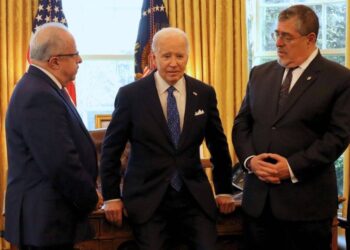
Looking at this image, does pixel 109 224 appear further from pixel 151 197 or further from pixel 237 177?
pixel 237 177

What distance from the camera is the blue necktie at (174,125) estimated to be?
230 centimetres

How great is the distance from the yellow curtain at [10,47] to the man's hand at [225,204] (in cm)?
325

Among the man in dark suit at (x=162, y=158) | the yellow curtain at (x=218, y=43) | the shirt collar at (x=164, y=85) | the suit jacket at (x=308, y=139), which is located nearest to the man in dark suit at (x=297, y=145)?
the suit jacket at (x=308, y=139)

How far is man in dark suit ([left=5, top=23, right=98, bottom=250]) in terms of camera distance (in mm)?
1940

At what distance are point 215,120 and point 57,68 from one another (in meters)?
0.84

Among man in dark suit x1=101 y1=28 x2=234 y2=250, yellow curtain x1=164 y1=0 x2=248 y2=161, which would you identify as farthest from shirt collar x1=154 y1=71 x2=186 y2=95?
yellow curtain x1=164 y1=0 x2=248 y2=161

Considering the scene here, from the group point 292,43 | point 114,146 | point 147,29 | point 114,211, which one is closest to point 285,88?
point 292,43

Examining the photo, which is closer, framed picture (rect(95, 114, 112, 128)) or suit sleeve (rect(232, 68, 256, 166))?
suit sleeve (rect(232, 68, 256, 166))

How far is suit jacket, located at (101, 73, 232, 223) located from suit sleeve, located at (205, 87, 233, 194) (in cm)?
9

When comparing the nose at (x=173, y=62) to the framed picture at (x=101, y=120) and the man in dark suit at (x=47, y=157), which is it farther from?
the framed picture at (x=101, y=120)

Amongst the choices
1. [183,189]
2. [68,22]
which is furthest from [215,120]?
[68,22]

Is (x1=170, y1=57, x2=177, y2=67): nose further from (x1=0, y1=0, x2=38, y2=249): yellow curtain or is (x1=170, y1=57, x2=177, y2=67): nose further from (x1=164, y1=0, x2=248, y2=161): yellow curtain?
(x1=0, y1=0, x2=38, y2=249): yellow curtain

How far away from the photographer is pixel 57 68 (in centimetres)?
212

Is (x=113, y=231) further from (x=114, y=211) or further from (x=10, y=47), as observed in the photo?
(x=10, y=47)
